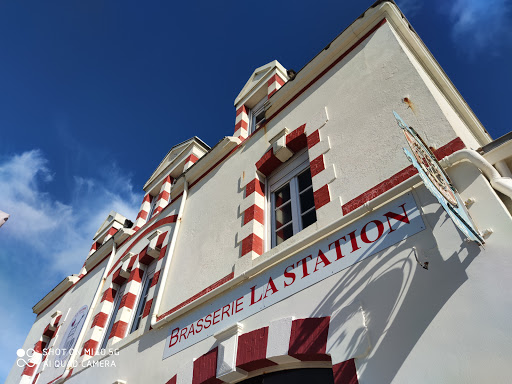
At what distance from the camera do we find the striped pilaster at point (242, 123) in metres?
7.48

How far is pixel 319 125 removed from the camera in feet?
17.0

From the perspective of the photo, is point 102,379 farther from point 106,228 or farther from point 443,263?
point 106,228

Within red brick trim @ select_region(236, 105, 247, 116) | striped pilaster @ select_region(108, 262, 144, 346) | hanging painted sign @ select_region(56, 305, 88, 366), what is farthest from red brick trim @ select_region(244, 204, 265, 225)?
hanging painted sign @ select_region(56, 305, 88, 366)

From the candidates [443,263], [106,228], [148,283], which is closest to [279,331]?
[443,263]

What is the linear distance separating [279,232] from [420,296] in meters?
2.36

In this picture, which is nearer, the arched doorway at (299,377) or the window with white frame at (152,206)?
the arched doorway at (299,377)

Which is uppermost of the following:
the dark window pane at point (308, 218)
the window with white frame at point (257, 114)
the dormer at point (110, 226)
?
the dormer at point (110, 226)

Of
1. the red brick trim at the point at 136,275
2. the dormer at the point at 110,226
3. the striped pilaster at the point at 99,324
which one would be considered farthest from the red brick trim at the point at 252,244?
the dormer at the point at 110,226

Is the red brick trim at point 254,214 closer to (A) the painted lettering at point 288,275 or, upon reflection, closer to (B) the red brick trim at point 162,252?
(A) the painted lettering at point 288,275

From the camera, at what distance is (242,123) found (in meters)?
7.74

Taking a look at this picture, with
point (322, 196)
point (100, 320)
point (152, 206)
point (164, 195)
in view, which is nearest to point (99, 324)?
point (100, 320)

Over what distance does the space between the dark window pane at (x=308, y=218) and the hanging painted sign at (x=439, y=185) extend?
1.86 metres

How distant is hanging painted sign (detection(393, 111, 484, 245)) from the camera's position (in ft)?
8.13

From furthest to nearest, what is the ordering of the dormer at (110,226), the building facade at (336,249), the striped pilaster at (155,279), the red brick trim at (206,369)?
the dormer at (110,226)
the striped pilaster at (155,279)
the red brick trim at (206,369)
the building facade at (336,249)
